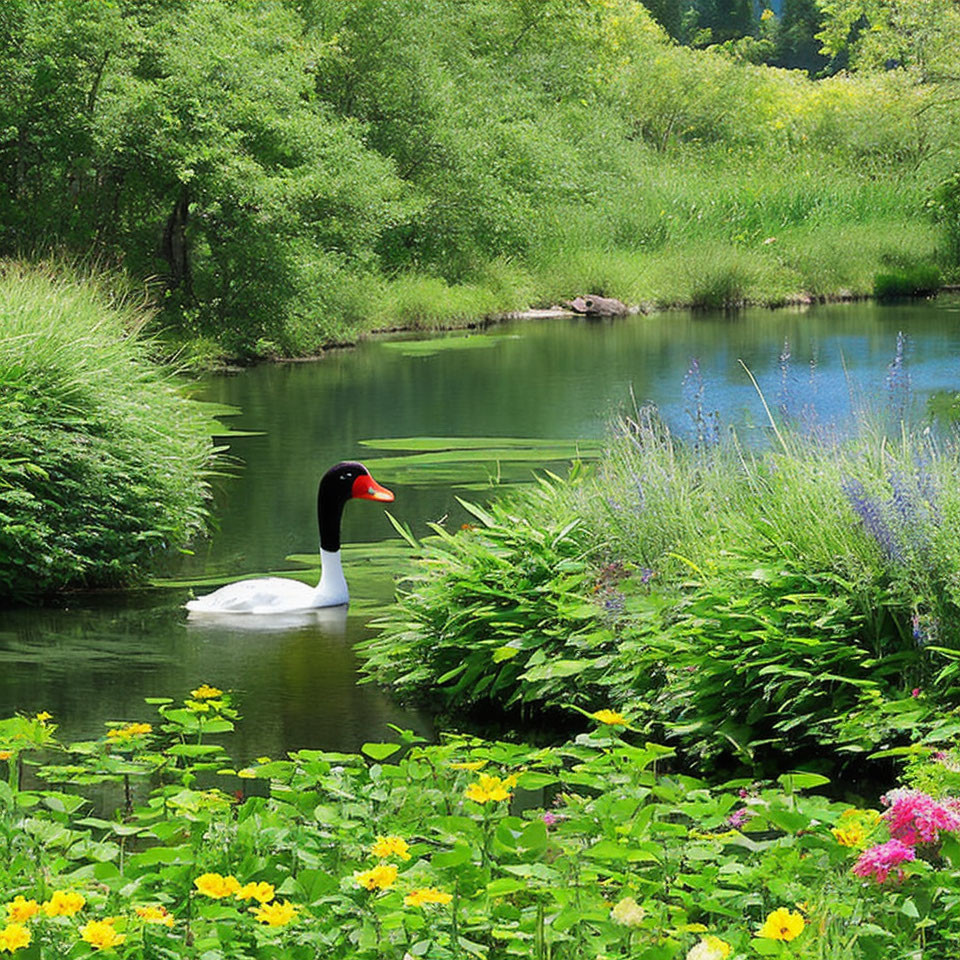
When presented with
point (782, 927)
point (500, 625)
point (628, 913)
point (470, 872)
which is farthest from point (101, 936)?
point (500, 625)

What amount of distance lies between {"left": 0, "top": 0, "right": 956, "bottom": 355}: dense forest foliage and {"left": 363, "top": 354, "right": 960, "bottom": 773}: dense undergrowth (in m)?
11.3

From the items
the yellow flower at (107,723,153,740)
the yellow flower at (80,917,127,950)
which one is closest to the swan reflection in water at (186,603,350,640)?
the yellow flower at (107,723,153,740)

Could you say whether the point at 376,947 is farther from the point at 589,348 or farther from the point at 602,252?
the point at 602,252

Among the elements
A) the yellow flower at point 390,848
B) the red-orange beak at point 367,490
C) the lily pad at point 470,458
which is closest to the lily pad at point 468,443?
the lily pad at point 470,458

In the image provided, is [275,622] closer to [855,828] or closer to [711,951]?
[855,828]

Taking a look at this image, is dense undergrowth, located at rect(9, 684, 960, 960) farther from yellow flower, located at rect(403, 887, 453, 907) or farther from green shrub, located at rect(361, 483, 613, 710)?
green shrub, located at rect(361, 483, 613, 710)

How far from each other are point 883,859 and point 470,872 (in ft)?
2.42

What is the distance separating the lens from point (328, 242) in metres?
18.2

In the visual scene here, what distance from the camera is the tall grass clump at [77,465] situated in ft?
22.4

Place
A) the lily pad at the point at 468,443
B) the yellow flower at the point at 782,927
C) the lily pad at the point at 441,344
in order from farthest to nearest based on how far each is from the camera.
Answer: the lily pad at the point at 441,344 → the lily pad at the point at 468,443 → the yellow flower at the point at 782,927

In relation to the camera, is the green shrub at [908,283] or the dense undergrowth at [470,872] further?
the green shrub at [908,283]

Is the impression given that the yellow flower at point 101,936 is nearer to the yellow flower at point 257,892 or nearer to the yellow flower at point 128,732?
the yellow flower at point 257,892

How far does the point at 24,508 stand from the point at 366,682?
82.9 inches

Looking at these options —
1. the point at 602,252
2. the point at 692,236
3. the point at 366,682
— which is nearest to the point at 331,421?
the point at 366,682
